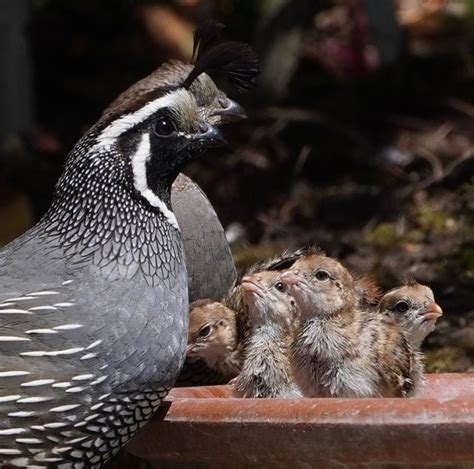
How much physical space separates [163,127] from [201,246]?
101 centimetres

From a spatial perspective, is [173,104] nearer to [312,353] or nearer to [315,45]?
[312,353]

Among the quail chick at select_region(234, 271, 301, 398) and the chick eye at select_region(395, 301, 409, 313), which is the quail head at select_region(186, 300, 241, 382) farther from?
the chick eye at select_region(395, 301, 409, 313)

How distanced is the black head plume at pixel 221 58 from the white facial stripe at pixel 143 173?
0.25 meters

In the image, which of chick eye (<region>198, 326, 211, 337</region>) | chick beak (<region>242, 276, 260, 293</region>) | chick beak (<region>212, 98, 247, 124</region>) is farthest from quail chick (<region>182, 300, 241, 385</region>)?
chick beak (<region>212, 98, 247, 124</region>)

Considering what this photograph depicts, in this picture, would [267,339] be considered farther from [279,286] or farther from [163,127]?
[163,127]

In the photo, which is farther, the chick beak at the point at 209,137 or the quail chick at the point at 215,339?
the quail chick at the point at 215,339

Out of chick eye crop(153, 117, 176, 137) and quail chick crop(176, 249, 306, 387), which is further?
quail chick crop(176, 249, 306, 387)

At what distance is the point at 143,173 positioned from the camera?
14.2 feet

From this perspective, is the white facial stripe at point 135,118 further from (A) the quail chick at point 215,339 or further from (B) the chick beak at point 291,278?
(A) the quail chick at point 215,339

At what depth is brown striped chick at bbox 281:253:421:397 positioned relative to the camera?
4102 millimetres

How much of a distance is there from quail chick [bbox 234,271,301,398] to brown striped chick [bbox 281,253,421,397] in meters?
0.07

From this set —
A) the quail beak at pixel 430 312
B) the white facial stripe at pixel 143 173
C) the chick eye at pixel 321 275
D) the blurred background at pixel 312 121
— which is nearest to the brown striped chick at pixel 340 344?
the chick eye at pixel 321 275

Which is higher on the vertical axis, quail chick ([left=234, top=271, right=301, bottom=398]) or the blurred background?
the blurred background

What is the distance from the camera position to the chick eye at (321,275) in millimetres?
4246
